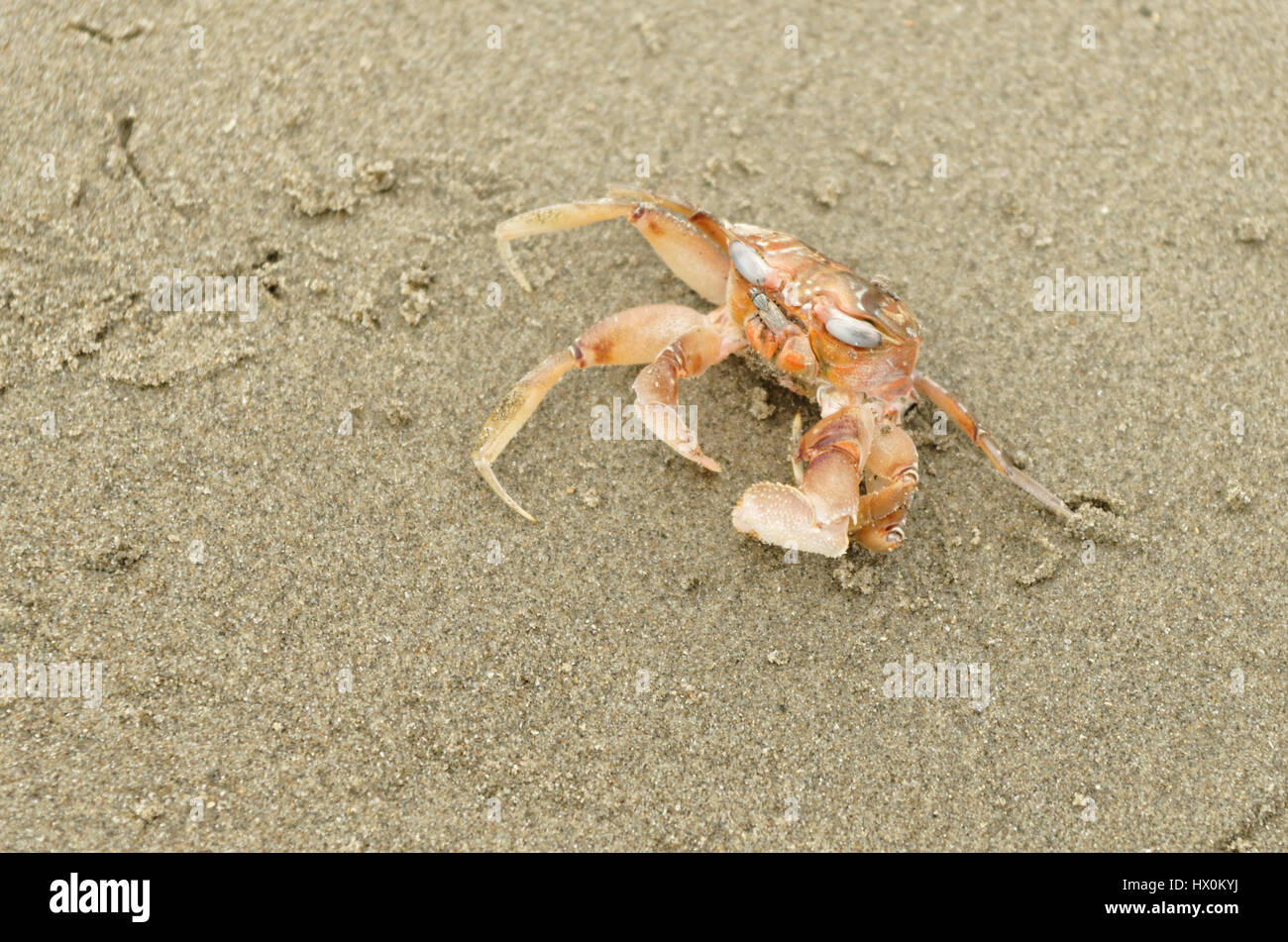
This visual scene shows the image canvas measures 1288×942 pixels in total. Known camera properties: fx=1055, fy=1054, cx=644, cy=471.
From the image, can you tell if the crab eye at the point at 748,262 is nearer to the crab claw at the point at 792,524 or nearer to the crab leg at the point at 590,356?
the crab leg at the point at 590,356

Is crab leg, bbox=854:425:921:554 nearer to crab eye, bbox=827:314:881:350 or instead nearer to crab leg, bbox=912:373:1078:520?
crab leg, bbox=912:373:1078:520

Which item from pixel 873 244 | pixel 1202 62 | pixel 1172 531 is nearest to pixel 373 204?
pixel 873 244

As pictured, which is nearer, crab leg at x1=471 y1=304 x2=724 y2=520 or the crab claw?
the crab claw

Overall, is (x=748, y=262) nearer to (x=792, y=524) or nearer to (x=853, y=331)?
(x=853, y=331)

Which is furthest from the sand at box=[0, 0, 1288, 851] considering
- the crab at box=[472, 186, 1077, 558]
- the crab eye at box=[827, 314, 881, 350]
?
the crab eye at box=[827, 314, 881, 350]

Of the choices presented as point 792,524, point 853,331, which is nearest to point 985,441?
point 853,331

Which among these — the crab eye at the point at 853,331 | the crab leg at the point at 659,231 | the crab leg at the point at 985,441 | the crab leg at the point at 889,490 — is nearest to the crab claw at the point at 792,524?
the crab leg at the point at 889,490
